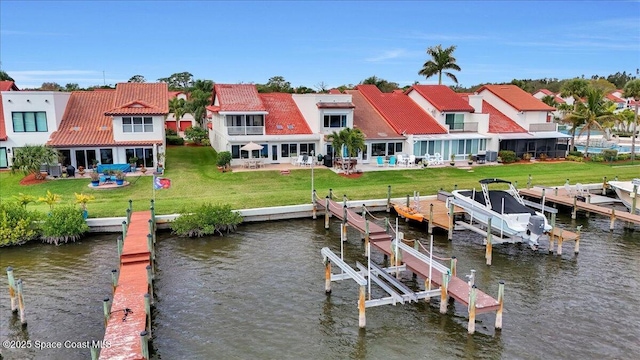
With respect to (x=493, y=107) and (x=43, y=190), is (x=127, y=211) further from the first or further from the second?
(x=493, y=107)

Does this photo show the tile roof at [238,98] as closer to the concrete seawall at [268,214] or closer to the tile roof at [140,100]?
the tile roof at [140,100]

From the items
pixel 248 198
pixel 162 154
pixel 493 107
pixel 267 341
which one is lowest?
pixel 267 341

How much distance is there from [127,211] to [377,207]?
1522cm

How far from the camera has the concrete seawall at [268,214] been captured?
2736cm

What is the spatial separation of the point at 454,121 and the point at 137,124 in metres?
28.8

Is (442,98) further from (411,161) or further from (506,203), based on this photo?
(506,203)

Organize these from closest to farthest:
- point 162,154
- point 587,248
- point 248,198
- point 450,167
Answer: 1. point 587,248
2. point 248,198
3. point 162,154
4. point 450,167

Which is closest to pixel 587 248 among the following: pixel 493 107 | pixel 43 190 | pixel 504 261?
pixel 504 261

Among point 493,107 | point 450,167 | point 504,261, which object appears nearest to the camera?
point 504,261

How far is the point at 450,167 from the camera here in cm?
4312

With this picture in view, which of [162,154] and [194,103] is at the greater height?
[194,103]

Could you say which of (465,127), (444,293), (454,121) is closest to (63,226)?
(444,293)

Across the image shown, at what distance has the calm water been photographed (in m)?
16.3

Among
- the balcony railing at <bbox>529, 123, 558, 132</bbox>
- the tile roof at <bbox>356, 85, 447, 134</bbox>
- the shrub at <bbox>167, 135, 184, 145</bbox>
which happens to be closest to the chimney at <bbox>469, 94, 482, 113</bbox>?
the tile roof at <bbox>356, 85, 447, 134</bbox>
